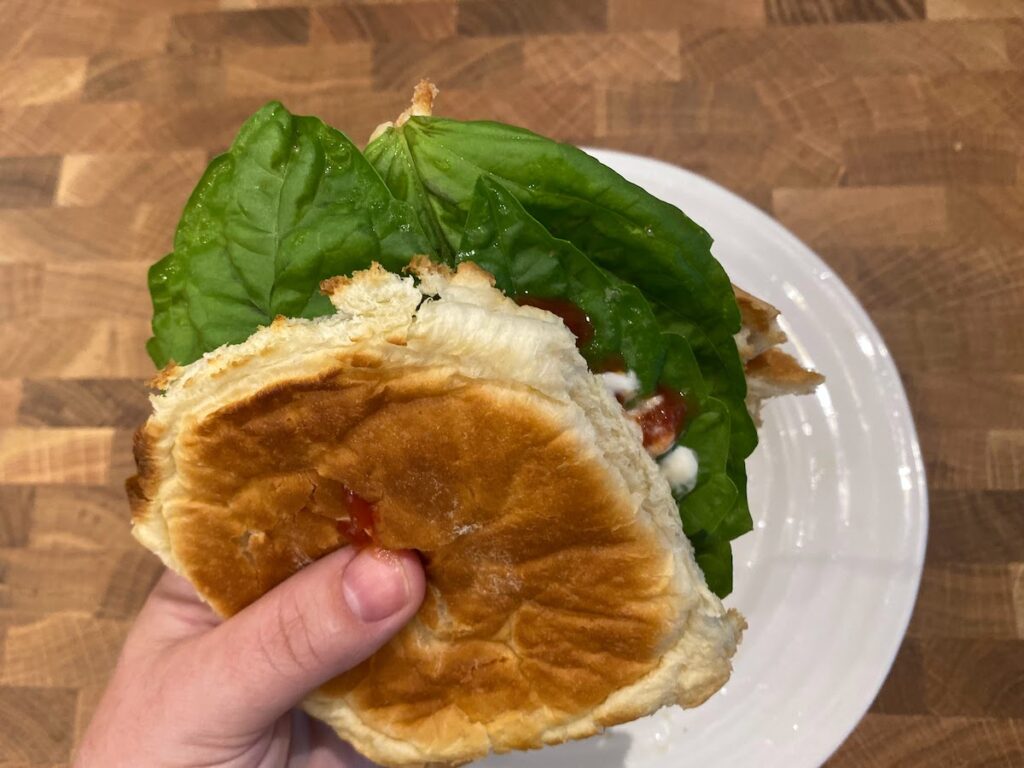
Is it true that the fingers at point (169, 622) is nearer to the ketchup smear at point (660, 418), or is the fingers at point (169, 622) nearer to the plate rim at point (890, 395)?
the ketchup smear at point (660, 418)

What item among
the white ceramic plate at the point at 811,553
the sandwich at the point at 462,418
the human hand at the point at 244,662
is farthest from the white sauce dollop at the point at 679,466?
the white ceramic plate at the point at 811,553

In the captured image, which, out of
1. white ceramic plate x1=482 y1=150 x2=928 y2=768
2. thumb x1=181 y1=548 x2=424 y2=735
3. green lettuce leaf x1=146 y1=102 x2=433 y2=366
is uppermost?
green lettuce leaf x1=146 y1=102 x2=433 y2=366

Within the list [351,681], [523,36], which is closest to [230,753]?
[351,681]

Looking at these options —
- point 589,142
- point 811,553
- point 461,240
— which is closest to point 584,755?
point 811,553

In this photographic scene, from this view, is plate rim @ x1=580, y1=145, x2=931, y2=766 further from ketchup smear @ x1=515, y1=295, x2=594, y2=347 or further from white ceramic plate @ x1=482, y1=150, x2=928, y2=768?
ketchup smear @ x1=515, y1=295, x2=594, y2=347

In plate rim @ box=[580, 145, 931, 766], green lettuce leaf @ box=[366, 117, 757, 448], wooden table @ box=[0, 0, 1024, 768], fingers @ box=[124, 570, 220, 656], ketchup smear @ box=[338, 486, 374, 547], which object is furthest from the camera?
wooden table @ box=[0, 0, 1024, 768]

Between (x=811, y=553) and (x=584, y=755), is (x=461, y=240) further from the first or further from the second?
(x=584, y=755)

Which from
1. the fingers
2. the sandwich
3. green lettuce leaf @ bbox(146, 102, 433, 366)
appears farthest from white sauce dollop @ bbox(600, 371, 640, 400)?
the fingers
